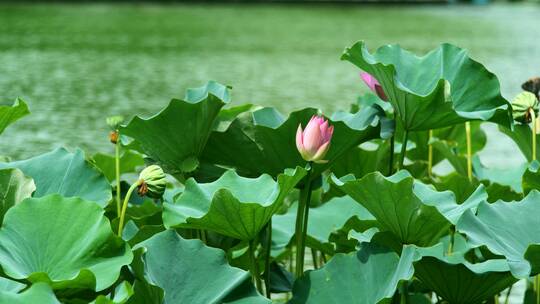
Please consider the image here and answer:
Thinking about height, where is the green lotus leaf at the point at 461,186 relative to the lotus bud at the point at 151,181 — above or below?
below

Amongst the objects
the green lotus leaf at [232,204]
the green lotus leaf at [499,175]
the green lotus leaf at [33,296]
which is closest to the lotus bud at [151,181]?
Answer: the green lotus leaf at [232,204]

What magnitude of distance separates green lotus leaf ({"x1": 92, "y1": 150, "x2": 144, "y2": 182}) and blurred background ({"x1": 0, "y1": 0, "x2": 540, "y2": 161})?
7.39ft

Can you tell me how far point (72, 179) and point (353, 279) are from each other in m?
0.33

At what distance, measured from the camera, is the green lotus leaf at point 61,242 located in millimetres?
888

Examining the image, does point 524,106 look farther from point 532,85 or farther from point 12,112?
point 12,112

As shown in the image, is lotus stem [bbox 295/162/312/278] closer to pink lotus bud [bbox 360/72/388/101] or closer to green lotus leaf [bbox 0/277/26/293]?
pink lotus bud [bbox 360/72/388/101]

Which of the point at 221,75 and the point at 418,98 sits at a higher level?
the point at 418,98

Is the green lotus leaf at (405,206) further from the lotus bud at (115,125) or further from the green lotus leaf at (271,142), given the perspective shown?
the lotus bud at (115,125)

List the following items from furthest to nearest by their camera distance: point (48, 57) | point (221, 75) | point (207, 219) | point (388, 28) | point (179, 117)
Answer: point (388, 28) → point (48, 57) → point (221, 75) → point (179, 117) → point (207, 219)

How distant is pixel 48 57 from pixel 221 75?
1.53m

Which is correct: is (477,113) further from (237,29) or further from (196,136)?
(237,29)

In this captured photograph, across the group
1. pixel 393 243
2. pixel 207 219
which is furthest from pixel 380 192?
pixel 207 219

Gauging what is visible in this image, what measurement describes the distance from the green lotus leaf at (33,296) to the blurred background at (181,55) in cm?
301

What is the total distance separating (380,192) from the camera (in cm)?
102
